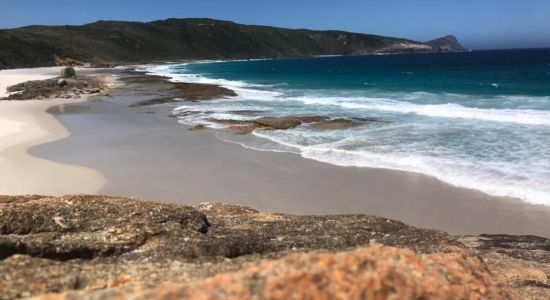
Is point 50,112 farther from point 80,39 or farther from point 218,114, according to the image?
point 80,39

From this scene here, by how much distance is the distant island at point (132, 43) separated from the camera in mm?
97062

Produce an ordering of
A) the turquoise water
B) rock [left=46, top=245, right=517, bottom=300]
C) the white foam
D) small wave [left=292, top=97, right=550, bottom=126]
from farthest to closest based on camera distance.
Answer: small wave [left=292, top=97, right=550, bottom=126] < the turquoise water < the white foam < rock [left=46, top=245, right=517, bottom=300]

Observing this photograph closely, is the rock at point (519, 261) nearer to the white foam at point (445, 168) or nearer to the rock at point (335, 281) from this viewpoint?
the rock at point (335, 281)

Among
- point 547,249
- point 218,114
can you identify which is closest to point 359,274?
point 547,249

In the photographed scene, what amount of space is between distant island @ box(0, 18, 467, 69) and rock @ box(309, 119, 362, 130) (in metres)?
79.5

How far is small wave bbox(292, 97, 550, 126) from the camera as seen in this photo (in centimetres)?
2227

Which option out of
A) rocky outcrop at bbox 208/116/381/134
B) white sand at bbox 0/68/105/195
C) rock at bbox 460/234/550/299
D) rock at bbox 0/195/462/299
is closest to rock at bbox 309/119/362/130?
rocky outcrop at bbox 208/116/381/134

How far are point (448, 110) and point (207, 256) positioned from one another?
25069 millimetres

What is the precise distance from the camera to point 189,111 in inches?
1120

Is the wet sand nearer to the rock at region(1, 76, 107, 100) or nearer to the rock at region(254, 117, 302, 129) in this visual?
the rock at region(254, 117, 302, 129)

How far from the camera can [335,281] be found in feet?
7.80

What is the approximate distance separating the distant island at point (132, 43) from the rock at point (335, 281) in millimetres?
94518

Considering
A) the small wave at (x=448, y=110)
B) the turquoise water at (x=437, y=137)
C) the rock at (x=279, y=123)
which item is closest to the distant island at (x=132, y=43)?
the turquoise water at (x=437, y=137)

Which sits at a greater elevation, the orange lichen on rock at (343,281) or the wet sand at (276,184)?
the orange lichen on rock at (343,281)
